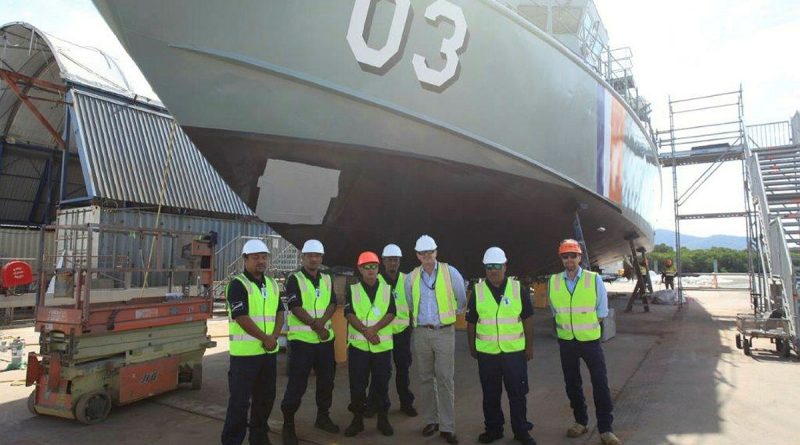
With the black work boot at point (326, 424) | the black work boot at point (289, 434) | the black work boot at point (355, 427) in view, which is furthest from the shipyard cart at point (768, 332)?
the black work boot at point (289, 434)

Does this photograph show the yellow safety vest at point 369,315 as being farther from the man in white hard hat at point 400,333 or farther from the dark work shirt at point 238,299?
the dark work shirt at point 238,299

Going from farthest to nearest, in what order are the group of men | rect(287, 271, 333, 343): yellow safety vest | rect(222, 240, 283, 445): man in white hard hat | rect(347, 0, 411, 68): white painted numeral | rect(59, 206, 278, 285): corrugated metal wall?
rect(59, 206, 278, 285): corrugated metal wall < rect(347, 0, 411, 68): white painted numeral < rect(287, 271, 333, 343): yellow safety vest < the group of men < rect(222, 240, 283, 445): man in white hard hat

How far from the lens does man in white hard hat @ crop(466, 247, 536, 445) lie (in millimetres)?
3250

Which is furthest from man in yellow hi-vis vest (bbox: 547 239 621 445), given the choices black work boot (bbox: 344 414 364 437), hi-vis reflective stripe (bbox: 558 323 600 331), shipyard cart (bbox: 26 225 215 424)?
shipyard cart (bbox: 26 225 215 424)

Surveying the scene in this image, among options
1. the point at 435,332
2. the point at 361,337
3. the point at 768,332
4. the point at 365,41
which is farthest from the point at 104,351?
the point at 768,332

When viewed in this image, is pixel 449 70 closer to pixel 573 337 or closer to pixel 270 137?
pixel 270 137

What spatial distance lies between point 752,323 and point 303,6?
678 cm

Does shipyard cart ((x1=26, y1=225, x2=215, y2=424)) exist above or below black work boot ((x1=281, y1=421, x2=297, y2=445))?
above

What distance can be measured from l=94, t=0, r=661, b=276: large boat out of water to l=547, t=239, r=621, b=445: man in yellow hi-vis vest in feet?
5.85

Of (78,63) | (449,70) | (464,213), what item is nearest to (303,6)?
(449,70)

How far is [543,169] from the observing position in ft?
17.9

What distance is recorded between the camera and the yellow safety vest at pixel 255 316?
3.07 meters

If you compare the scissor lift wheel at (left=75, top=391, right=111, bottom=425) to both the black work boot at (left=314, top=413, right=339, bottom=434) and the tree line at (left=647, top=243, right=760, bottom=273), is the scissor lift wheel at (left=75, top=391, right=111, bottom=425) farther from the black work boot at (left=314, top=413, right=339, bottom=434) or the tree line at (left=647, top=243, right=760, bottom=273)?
the tree line at (left=647, top=243, right=760, bottom=273)

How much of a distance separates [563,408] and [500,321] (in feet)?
4.32
